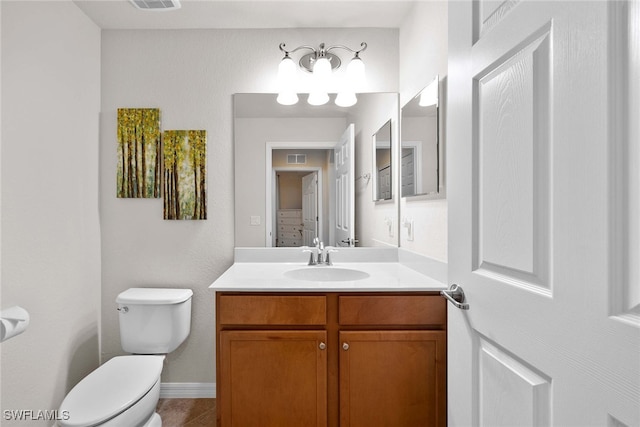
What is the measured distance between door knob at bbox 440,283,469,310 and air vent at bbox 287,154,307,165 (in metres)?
1.38

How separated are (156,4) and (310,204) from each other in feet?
4.50

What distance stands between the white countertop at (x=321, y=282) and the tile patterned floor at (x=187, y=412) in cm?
86

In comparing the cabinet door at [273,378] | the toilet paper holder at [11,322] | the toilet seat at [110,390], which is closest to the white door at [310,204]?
the cabinet door at [273,378]

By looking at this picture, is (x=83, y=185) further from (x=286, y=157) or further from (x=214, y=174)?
(x=286, y=157)

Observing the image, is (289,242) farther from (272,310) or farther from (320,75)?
(320,75)

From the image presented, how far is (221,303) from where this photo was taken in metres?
1.46

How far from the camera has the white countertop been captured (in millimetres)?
1455

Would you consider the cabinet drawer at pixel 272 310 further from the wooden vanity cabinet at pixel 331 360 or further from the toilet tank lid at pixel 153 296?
the toilet tank lid at pixel 153 296

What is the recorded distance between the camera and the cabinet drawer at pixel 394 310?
4.73 ft

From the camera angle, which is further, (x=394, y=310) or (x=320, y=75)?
(x=320, y=75)

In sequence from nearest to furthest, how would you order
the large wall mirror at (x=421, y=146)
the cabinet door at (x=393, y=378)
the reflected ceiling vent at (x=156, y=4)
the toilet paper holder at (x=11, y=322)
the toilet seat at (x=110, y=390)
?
the toilet paper holder at (x=11, y=322) → the toilet seat at (x=110, y=390) → the cabinet door at (x=393, y=378) → the large wall mirror at (x=421, y=146) → the reflected ceiling vent at (x=156, y=4)


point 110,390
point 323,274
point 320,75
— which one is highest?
point 320,75

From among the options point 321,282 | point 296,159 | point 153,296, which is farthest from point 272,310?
point 296,159

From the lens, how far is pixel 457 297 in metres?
0.91
